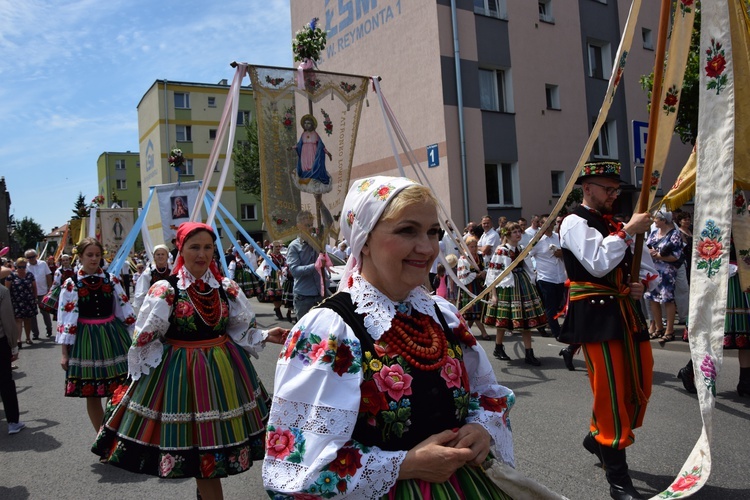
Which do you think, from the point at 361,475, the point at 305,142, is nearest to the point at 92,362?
the point at 305,142

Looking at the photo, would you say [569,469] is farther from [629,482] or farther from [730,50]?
[730,50]

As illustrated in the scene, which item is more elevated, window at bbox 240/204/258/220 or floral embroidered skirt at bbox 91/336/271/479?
window at bbox 240/204/258/220

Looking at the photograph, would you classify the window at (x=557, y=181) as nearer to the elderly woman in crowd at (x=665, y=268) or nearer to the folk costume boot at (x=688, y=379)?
the elderly woman in crowd at (x=665, y=268)

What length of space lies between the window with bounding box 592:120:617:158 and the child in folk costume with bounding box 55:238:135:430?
683 inches

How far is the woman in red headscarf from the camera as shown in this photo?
3650 mm

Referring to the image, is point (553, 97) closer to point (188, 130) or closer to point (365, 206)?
point (365, 206)

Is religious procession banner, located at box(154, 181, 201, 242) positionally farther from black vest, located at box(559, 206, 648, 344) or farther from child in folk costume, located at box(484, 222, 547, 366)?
black vest, located at box(559, 206, 648, 344)

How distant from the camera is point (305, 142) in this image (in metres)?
6.60

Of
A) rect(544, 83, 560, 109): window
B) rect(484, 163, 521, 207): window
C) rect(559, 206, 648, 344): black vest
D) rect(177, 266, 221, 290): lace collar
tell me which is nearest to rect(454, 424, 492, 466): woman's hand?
rect(559, 206, 648, 344): black vest

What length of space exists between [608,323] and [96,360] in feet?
15.3

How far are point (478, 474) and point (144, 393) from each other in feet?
8.62

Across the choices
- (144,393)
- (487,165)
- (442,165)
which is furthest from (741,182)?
(487,165)

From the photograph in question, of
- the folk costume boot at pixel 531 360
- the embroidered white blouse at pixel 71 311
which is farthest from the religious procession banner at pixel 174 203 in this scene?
the folk costume boot at pixel 531 360

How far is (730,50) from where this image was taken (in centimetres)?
239
